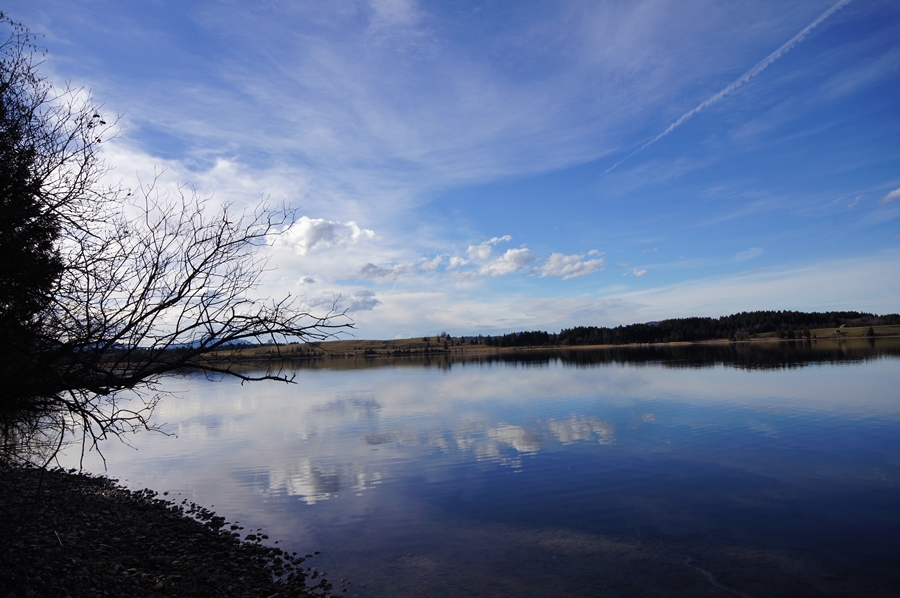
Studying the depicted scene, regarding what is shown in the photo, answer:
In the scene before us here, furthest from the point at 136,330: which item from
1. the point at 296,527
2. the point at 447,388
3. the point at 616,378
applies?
the point at 616,378

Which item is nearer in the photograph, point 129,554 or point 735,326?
point 129,554

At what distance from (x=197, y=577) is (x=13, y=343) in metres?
5.98

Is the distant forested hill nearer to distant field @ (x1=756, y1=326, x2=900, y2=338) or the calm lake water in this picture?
distant field @ (x1=756, y1=326, x2=900, y2=338)

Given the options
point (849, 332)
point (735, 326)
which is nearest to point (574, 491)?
point (849, 332)

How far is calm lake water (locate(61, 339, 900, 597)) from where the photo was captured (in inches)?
412

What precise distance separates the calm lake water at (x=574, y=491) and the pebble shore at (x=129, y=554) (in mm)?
959

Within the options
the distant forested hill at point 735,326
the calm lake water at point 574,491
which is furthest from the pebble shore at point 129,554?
the distant forested hill at point 735,326

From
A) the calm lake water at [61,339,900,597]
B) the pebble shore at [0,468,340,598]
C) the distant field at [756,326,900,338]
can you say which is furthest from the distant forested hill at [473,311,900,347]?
the pebble shore at [0,468,340,598]

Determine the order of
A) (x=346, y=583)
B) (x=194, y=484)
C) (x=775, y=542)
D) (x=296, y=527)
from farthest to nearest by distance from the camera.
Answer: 1. (x=194, y=484)
2. (x=296, y=527)
3. (x=775, y=542)
4. (x=346, y=583)

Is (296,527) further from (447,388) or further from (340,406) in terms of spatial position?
(447,388)

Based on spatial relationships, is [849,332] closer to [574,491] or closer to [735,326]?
[735,326]

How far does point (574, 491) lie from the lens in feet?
51.6

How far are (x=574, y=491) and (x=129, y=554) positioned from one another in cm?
1116

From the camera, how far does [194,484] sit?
18.8 meters
